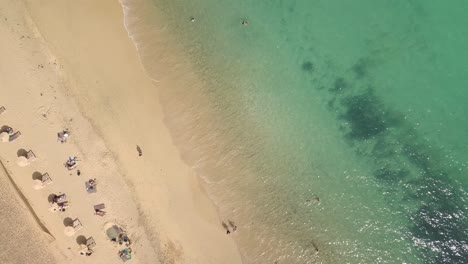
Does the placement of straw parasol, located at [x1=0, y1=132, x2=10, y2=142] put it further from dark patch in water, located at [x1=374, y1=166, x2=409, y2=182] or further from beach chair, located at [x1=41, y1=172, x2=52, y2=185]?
dark patch in water, located at [x1=374, y1=166, x2=409, y2=182]

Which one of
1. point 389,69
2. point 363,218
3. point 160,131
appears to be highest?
point 160,131

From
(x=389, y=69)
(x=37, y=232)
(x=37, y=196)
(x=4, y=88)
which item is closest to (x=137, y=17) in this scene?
(x=4, y=88)

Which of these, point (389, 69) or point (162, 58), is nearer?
point (162, 58)

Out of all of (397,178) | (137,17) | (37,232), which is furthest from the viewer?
(397,178)

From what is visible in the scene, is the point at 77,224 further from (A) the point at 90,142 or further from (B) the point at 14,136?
(B) the point at 14,136

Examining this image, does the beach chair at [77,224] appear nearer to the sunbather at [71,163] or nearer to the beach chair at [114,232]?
the beach chair at [114,232]

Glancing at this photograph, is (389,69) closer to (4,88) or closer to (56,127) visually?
(56,127)
